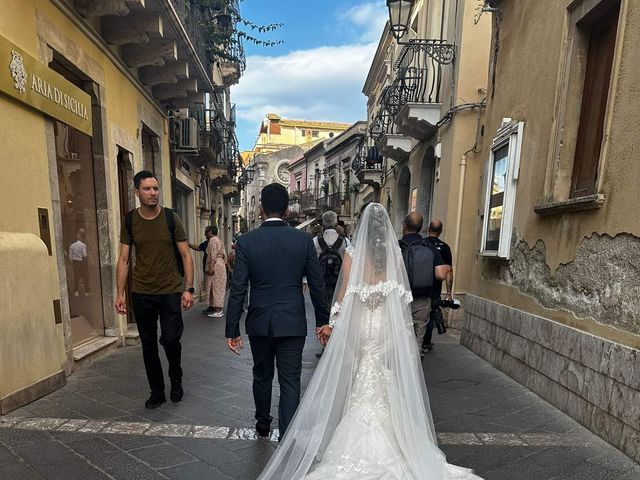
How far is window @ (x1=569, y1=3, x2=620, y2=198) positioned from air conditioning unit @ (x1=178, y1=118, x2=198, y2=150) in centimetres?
718

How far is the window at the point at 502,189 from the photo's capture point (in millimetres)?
4688

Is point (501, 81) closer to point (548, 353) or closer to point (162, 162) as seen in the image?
point (548, 353)

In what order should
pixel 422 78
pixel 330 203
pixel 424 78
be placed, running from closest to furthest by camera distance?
pixel 422 78, pixel 424 78, pixel 330 203

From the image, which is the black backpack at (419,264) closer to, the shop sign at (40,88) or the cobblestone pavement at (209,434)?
the cobblestone pavement at (209,434)

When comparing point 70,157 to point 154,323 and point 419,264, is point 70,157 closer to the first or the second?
point 154,323

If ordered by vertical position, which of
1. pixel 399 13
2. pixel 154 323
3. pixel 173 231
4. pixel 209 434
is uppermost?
pixel 399 13

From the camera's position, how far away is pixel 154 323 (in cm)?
350

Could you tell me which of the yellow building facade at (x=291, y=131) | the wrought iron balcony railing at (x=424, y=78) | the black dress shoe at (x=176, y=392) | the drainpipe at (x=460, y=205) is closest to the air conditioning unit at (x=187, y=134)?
the wrought iron balcony railing at (x=424, y=78)

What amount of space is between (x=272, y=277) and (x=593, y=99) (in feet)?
11.3

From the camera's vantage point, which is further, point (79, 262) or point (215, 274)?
point (215, 274)

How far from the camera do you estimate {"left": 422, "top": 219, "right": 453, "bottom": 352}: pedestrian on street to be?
15.9ft

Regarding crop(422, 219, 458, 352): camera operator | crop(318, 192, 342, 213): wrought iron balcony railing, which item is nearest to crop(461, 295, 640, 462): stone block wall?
crop(422, 219, 458, 352): camera operator

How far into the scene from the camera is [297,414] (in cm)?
259

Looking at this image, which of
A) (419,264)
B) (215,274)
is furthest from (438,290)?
(215,274)
